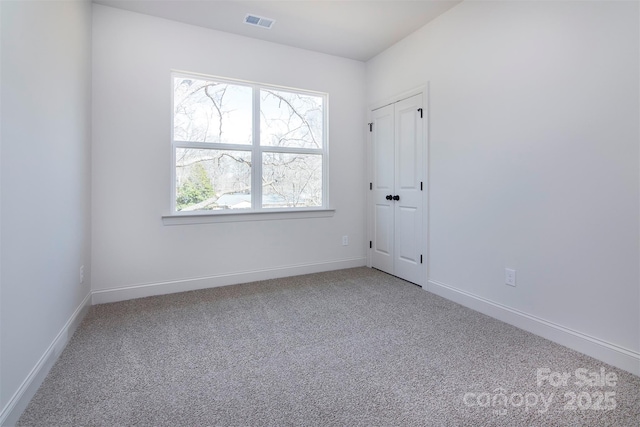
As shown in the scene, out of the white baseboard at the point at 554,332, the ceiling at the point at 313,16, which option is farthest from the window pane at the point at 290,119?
the white baseboard at the point at 554,332

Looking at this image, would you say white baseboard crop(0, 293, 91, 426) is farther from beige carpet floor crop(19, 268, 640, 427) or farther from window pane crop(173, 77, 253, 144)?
window pane crop(173, 77, 253, 144)

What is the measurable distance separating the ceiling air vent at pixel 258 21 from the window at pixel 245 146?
60cm

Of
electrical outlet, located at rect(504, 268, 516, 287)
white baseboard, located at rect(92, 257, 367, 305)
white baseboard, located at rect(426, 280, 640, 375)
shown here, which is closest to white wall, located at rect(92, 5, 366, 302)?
white baseboard, located at rect(92, 257, 367, 305)

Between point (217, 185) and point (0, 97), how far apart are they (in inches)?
82.7

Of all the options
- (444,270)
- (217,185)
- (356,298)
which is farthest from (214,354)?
(444,270)

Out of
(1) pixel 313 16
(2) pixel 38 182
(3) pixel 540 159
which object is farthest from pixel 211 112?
(3) pixel 540 159

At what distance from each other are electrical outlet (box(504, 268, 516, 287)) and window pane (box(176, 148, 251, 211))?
2549 millimetres

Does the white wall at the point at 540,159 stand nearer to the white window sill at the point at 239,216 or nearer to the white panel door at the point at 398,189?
the white panel door at the point at 398,189

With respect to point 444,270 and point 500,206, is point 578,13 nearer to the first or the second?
point 500,206

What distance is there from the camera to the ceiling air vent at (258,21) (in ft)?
9.95

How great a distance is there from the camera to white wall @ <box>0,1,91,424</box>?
137cm

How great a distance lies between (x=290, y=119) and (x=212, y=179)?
1169mm

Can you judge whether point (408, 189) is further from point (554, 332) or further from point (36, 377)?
point (36, 377)

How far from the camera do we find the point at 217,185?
3.38m
